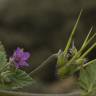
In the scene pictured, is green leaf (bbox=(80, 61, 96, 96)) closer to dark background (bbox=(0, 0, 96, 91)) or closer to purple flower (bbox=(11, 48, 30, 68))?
purple flower (bbox=(11, 48, 30, 68))

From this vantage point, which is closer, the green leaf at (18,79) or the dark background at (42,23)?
the green leaf at (18,79)

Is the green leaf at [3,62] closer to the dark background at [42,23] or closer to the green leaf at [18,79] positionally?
the green leaf at [18,79]

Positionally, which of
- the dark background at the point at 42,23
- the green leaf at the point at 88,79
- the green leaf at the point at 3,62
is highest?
the dark background at the point at 42,23

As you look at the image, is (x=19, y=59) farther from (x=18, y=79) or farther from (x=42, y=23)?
(x=42, y=23)

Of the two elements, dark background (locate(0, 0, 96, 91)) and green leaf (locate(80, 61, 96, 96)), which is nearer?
green leaf (locate(80, 61, 96, 96))

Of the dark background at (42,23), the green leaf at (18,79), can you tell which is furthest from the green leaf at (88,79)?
the dark background at (42,23)

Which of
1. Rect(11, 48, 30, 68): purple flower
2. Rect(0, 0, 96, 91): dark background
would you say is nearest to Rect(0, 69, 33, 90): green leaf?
Rect(11, 48, 30, 68): purple flower

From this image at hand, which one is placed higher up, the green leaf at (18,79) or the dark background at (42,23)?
the dark background at (42,23)

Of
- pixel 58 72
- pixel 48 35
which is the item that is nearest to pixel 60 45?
pixel 48 35
